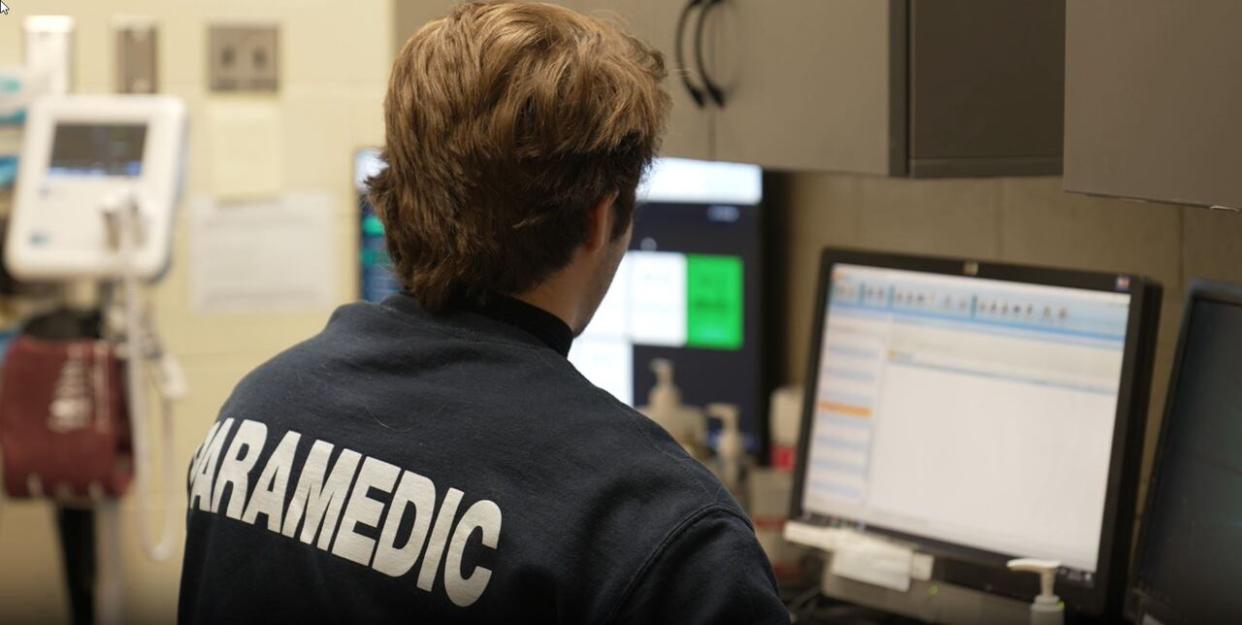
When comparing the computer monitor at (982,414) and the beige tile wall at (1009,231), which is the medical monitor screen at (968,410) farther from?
the beige tile wall at (1009,231)

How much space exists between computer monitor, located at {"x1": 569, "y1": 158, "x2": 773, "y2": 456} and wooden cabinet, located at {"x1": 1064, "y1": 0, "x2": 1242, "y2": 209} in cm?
106

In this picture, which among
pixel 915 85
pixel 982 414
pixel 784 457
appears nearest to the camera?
pixel 915 85

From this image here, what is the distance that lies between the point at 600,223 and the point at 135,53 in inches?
75.4

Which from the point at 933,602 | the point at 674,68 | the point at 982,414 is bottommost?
the point at 933,602

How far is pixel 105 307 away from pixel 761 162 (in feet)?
4.75

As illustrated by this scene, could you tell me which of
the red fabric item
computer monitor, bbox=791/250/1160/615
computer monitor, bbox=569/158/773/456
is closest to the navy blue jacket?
computer monitor, bbox=791/250/1160/615

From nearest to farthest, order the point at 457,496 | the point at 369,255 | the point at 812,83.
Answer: the point at 457,496
the point at 812,83
the point at 369,255

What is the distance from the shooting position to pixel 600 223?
3.76 feet

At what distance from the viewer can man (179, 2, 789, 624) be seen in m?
0.98

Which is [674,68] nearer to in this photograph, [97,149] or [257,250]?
[97,149]

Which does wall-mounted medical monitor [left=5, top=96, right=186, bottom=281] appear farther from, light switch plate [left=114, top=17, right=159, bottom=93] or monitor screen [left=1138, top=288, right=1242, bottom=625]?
monitor screen [left=1138, top=288, right=1242, bottom=625]

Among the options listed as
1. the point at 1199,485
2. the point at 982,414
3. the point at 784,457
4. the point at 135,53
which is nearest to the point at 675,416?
the point at 784,457

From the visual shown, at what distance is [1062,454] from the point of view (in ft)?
5.15

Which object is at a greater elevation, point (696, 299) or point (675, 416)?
point (696, 299)
